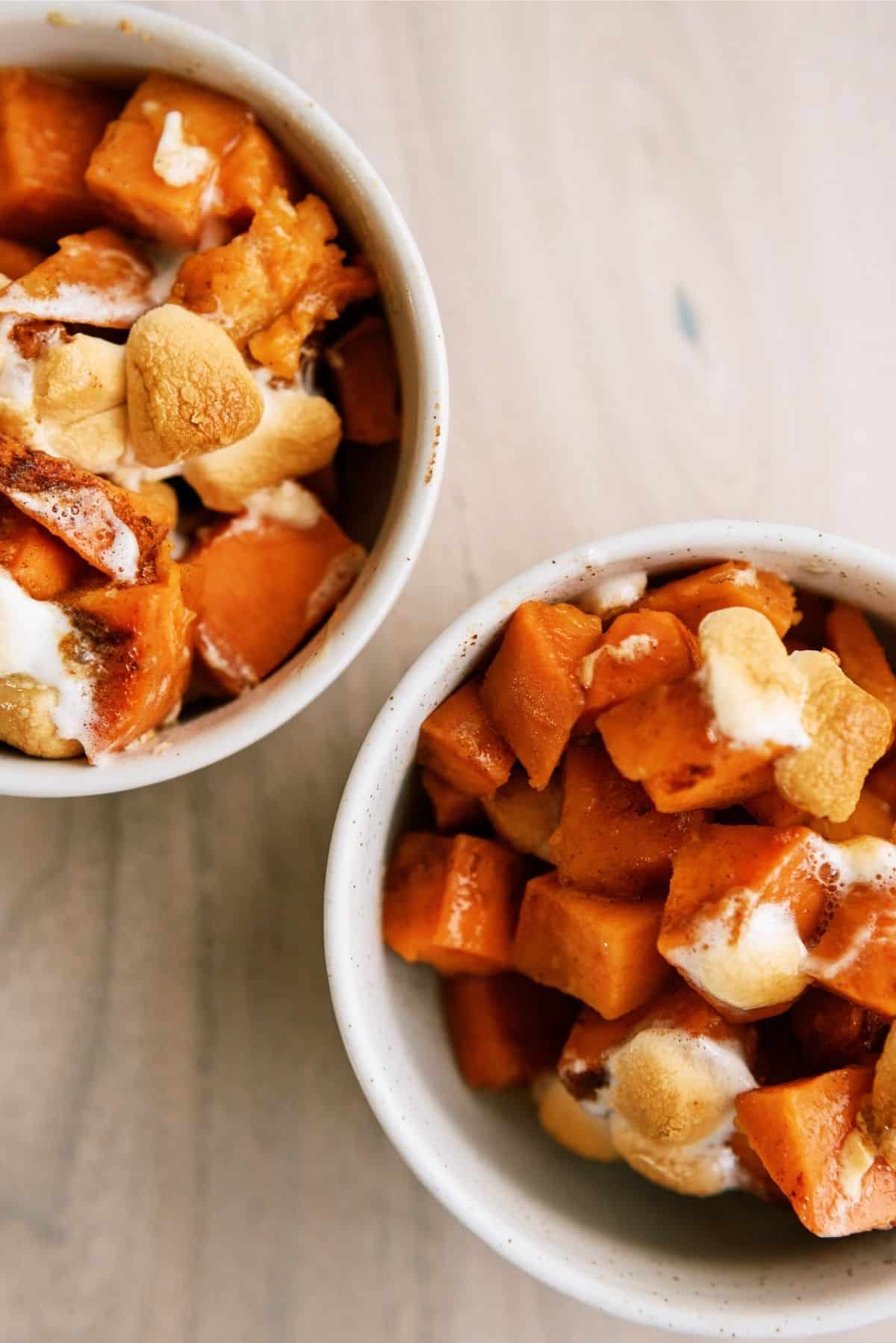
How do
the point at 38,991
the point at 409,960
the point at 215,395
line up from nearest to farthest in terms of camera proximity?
the point at 215,395
the point at 409,960
the point at 38,991

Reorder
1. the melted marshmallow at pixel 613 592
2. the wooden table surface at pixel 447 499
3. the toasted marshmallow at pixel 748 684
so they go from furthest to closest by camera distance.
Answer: the wooden table surface at pixel 447 499 < the melted marshmallow at pixel 613 592 < the toasted marshmallow at pixel 748 684

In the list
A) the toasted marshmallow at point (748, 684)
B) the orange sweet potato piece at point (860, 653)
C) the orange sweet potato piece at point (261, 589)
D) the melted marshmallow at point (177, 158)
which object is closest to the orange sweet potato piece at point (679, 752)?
the toasted marshmallow at point (748, 684)

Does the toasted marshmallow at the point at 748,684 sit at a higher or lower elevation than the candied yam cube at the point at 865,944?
higher

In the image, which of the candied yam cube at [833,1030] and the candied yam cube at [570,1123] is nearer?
the candied yam cube at [833,1030]

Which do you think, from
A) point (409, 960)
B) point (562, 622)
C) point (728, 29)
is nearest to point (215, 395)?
point (562, 622)

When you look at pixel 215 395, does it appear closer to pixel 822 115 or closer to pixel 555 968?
pixel 555 968

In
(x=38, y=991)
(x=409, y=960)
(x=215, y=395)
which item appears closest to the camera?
(x=215, y=395)

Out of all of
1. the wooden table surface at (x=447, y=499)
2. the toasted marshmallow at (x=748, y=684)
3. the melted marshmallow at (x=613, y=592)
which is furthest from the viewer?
the wooden table surface at (x=447, y=499)

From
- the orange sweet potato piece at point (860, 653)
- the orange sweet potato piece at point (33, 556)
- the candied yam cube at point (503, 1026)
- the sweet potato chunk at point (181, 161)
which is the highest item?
the sweet potato chunk at point (181, 161)

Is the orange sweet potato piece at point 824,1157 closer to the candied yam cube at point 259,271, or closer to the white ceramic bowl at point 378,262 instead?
the white ceramic bowl at point 378,262
